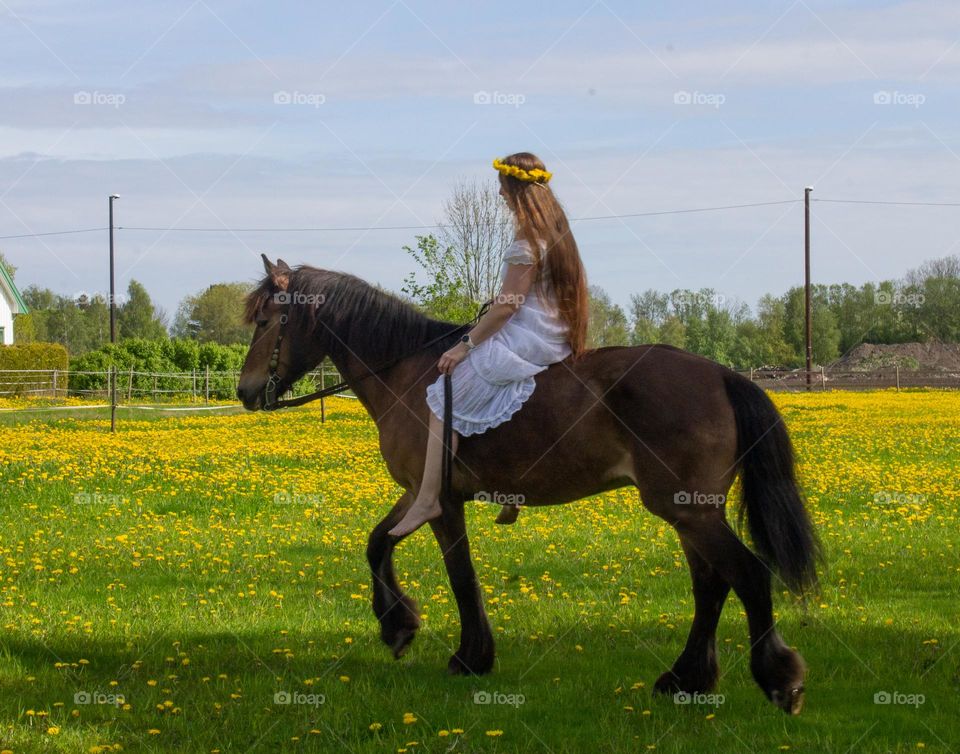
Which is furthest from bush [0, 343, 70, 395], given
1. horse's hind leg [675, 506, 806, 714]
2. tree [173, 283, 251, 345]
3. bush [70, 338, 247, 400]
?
horse's hind leg [675, 506, 806, 714]

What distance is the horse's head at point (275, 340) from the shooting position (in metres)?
7.02

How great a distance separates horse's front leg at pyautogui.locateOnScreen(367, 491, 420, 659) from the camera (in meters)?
6.87

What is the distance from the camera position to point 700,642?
612cm

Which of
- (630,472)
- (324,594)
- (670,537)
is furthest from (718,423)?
(670,537)

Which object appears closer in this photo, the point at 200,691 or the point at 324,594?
the point at 200,691

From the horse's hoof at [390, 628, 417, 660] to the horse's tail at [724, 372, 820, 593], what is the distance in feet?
7.55

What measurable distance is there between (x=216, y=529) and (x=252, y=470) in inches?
182

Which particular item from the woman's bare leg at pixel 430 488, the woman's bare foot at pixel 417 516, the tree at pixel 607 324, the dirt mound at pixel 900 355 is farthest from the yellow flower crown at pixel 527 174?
the dirt mound at pixel 900 355

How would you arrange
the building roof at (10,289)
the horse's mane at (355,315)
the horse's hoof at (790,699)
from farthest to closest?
the building roof at (10,289) → the horse's mane at (355,315) → the horse's hoof at (790,699)

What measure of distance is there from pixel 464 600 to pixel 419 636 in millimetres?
1060

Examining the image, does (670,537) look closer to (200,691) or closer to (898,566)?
(898,566)

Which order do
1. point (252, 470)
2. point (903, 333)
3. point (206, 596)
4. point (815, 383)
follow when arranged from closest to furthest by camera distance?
1. point (206, 596)
2. point (252, 470)
3. point (815, 383)
4. point (903, 333)

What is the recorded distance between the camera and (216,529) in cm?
1167

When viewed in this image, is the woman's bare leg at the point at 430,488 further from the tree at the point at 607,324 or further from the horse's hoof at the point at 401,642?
the tree at the point at 607,324
